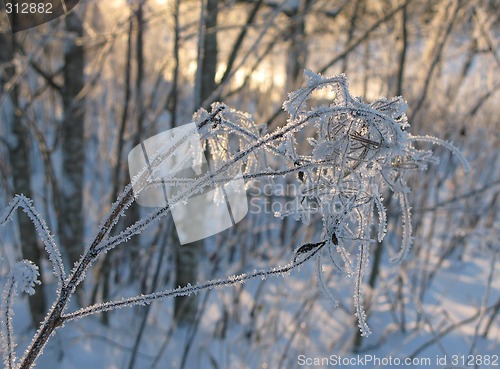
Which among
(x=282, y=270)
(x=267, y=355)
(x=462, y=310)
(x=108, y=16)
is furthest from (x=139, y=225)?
(x=108, y=16)

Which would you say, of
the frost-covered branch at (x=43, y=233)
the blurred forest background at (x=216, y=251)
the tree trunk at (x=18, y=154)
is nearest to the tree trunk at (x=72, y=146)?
the blurred forest background at (x=216, y=251)

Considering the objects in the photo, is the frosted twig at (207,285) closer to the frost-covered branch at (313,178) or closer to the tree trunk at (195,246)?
the frost-covered branch at (313,178)

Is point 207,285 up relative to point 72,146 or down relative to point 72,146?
down

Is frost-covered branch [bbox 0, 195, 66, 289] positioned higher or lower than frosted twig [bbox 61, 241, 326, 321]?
higher

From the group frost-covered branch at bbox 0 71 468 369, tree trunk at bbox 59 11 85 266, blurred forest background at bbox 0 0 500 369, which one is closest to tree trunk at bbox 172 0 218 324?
blurred forest background at bbox 0 0 500 369

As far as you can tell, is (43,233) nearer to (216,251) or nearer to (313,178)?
(313,178)

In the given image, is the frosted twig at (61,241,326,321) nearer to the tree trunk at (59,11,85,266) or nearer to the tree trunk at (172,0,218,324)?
the tree trunk at (172,0,218,324)

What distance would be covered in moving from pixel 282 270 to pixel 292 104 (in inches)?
7.3

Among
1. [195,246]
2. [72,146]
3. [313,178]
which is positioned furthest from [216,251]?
[313,178]

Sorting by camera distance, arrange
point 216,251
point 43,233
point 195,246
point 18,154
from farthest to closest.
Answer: point 216,251
point 195,246
point 18,154
point 43,233

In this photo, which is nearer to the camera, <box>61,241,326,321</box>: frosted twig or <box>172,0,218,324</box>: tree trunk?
<box>61,241,326,321</box>: frosted twig

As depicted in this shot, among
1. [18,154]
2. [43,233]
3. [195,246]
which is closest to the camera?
[43,233]

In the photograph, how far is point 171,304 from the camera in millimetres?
2314

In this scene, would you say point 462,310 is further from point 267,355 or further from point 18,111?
point 18,111
